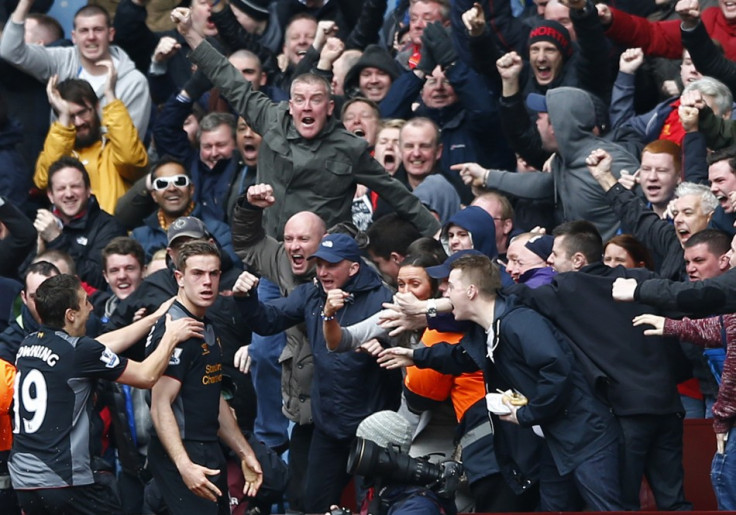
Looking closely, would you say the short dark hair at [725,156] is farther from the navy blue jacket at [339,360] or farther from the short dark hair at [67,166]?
the short dark hair at [67,166]

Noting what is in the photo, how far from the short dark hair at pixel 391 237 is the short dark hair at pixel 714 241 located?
1.94 metres

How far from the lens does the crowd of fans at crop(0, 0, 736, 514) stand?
8.51m

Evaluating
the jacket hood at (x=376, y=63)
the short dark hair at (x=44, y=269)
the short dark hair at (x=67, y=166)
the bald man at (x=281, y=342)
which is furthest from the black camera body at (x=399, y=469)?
the jacket hood at (x=376, y=63)

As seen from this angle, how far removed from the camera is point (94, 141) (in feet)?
41.8

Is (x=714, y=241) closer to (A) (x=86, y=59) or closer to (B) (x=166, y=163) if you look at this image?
(B) (x=166, y=163)

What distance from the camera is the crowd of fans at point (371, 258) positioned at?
27.9 ft

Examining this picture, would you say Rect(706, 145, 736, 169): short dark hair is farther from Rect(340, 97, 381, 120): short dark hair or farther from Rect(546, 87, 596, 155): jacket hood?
Rect(340, 97, 381, 120): short dark hair

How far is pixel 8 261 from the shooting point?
11453 millimetres

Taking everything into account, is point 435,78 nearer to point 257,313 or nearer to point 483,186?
point 483,186

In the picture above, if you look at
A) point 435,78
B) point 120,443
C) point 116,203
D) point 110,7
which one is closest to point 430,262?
point 120,443

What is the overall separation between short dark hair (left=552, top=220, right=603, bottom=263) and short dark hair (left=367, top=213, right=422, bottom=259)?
137cm

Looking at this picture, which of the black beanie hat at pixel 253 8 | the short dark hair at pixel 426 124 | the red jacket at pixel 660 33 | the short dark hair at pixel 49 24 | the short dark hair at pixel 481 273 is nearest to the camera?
the short dark hair at pixel 481 273

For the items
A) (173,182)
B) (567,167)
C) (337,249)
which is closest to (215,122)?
(173,182)

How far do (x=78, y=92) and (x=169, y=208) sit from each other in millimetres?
1576
